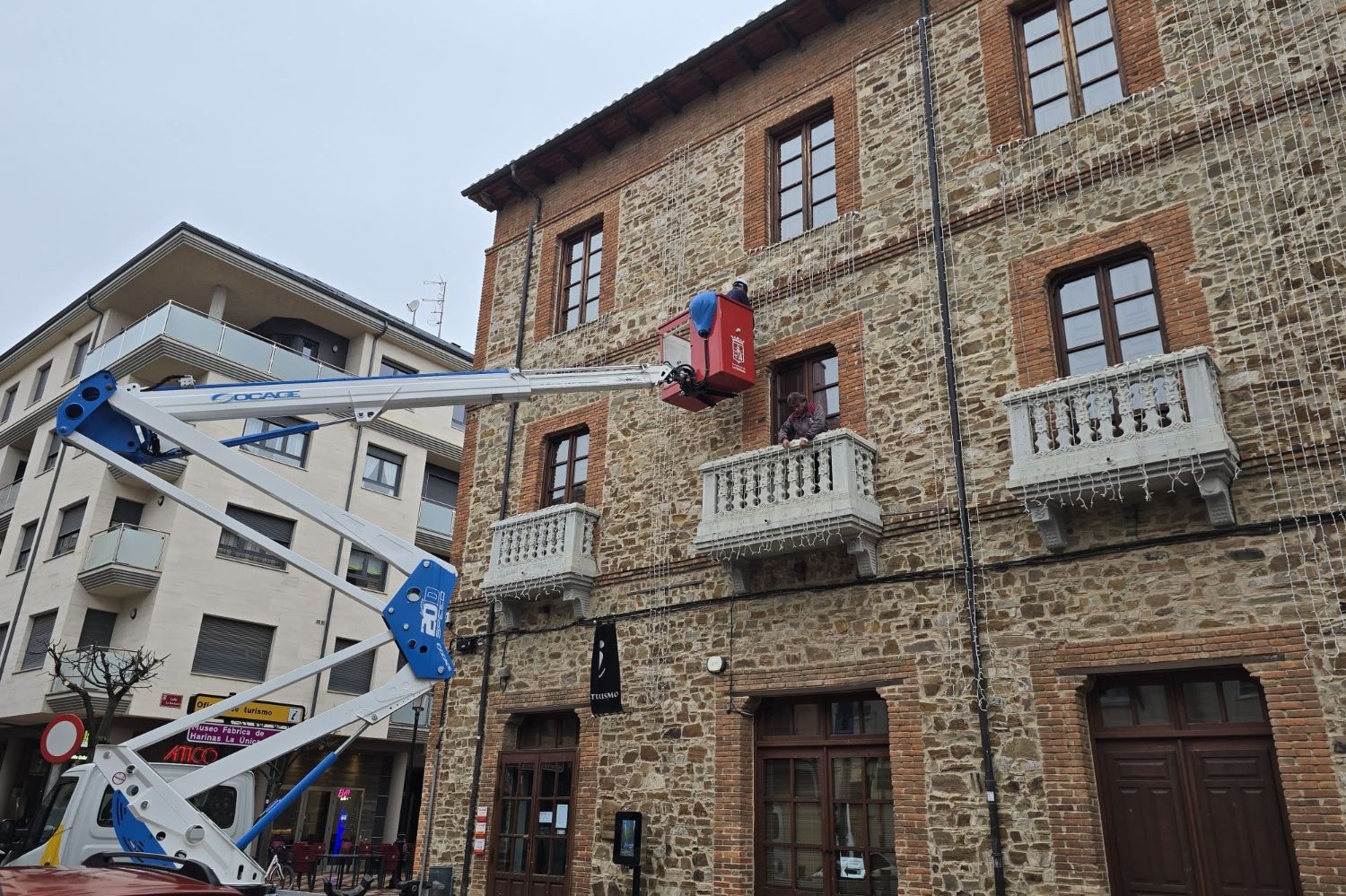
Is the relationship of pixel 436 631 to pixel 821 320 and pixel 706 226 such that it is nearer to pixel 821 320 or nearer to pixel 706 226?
pixel 821 320

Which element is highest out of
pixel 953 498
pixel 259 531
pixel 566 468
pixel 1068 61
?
pixel 1068 61

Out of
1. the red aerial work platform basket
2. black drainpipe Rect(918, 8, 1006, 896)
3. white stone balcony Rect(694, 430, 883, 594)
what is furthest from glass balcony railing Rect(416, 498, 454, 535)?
black drainpipe Rect(918, 8, 1006, 896)

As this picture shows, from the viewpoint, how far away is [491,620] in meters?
14.4

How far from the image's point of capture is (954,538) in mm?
10211

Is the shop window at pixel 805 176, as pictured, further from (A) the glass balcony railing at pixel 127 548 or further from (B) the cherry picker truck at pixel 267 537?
(A) the glass balcony railing at pixel 127 548

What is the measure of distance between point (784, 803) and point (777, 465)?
384cm

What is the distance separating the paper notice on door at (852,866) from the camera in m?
9.90

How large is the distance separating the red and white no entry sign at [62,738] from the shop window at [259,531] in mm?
16865

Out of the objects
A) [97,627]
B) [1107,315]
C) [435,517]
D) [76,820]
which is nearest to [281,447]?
[435,517]

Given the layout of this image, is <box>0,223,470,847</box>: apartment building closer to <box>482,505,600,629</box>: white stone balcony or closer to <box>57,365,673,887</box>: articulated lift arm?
<box>482,505,600,629</box>: white stone balcony

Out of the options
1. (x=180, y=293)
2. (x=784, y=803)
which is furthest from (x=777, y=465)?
(x=180, y=293)

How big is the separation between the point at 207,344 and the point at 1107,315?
73.3ft

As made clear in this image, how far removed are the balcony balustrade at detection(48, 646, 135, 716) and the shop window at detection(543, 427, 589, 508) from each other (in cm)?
1253

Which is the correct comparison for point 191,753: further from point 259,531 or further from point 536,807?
point 259,531
